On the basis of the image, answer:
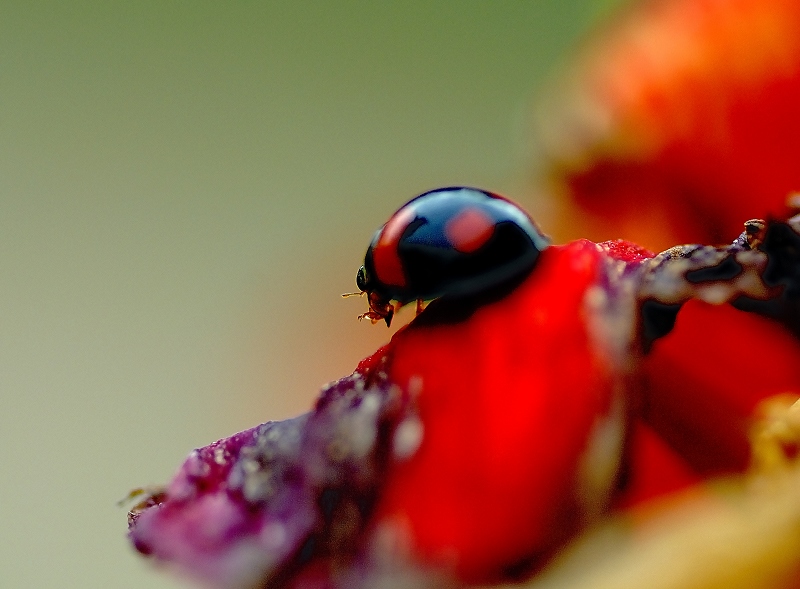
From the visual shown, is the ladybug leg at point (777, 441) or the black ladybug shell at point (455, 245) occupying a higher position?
the black ladybug shell at point (455, 245)

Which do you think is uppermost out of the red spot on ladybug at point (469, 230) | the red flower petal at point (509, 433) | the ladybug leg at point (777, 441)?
the red spot on ladybug at point (469, 230)

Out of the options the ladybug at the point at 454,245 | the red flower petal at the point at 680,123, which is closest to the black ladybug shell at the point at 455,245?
the ladybug at the point at 454,245

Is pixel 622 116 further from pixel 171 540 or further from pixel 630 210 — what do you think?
pixel 171 540

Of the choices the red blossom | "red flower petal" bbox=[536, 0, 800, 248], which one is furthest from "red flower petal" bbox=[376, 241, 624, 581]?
"red flower petal" bbox=[536, 0, 800, 248]

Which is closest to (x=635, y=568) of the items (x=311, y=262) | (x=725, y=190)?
(x=725, y=190)

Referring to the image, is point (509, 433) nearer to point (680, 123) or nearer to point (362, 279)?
point (362, 279)

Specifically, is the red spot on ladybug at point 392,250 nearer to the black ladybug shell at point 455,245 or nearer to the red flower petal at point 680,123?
the black ladybug shell at point 455,245

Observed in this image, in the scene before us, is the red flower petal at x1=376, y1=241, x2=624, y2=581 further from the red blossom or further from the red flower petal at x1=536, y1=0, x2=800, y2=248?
the red flower petal at x1=536, y1=0, x2=800, y2=248
